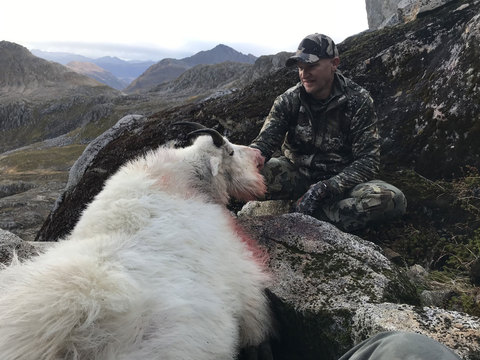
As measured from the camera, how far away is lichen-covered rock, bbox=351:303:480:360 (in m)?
2.28

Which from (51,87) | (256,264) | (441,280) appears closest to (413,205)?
(441,280)

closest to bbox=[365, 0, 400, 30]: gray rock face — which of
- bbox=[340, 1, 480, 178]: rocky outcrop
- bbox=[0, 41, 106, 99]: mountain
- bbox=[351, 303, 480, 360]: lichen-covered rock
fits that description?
bbox=[340, 1, 480, 178]: rocky outcrop

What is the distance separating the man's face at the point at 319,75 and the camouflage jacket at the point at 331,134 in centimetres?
17

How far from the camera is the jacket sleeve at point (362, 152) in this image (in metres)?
5.24

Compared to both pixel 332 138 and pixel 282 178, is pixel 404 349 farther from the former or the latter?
pixel 282 178

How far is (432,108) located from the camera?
6676 millimetres

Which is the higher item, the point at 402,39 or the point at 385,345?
the point at 402,39

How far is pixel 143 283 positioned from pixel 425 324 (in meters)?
2.04

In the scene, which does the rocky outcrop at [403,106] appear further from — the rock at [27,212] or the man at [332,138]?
the rock at [27,212]

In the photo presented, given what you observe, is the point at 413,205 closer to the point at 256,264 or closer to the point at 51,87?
the point at 256,264

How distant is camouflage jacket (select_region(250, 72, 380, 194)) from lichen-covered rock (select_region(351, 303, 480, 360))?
2.64 m

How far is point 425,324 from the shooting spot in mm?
2504

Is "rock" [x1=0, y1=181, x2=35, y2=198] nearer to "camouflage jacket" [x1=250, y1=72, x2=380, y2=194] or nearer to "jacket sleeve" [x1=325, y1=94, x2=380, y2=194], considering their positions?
"camouflage jacket" [x1=250, y1=72, x2=380, y2=194]

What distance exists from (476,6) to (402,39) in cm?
157
